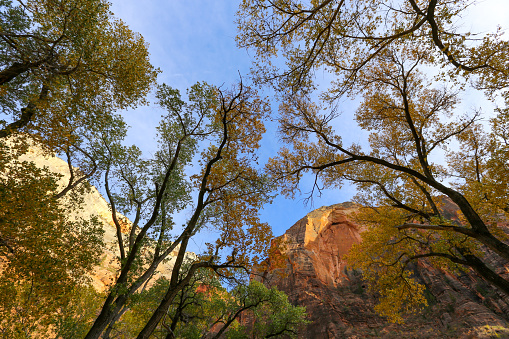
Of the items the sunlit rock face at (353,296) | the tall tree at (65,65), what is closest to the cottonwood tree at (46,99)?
the tall tree at (65,65)

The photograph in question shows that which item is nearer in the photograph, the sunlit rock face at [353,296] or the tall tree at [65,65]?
the tall tree at [65,65]

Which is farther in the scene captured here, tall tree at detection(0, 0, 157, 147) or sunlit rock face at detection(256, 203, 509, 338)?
sunlit rock face at detection(256, 203, 509, 338)

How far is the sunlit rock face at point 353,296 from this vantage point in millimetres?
23672

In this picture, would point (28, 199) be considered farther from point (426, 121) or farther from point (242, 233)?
point (426, 121)

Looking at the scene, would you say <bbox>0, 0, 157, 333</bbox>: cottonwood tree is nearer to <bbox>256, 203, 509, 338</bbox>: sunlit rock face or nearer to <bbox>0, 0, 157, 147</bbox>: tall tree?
<bbox>0, 0, 157, 147</bbox>: tall tree

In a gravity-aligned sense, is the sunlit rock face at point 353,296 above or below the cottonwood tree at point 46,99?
above

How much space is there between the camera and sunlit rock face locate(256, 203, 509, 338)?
932 inches

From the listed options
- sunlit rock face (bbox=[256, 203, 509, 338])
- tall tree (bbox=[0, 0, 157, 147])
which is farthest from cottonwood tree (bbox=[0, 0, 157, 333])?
sunlit rock face (bbox=[256, 203, 509, 338])

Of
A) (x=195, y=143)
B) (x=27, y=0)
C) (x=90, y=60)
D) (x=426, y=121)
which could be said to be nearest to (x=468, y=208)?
(x=426, y=121)

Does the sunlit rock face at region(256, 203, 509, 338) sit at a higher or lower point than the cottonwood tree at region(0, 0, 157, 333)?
higher

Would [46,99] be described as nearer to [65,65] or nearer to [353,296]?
[65,65]

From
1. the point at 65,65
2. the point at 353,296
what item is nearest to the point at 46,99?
the point at 65,65

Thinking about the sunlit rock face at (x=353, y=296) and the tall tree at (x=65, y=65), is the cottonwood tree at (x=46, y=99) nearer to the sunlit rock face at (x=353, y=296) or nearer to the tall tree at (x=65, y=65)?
the tall tree at (x=65, y=65)

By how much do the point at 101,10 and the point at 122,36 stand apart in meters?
1.53
